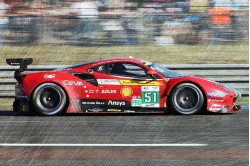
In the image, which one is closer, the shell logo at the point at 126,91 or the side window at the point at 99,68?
the shell logo at the point at 126,91

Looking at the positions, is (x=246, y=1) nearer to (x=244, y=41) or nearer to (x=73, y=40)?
(x=244, y=41)

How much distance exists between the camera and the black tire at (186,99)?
460 inches

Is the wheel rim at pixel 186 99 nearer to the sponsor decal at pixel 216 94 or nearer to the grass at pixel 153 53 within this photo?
the sponsor decal at pixel 216 94

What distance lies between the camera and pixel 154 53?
1638cm

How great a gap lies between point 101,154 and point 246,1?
358 inches

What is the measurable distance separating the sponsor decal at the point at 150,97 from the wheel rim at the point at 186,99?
1.02ft

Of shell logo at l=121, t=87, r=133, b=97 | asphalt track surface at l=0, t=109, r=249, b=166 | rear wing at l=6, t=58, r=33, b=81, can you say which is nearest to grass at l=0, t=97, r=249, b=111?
asphalt track surface at l=0, t=109, r=249, b=166

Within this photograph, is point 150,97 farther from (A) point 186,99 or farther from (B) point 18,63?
(B) point 18,63

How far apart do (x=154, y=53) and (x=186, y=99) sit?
4750 mm

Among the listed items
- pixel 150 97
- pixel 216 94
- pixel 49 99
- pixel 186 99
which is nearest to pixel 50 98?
pixel 49 99

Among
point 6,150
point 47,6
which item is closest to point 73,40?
point 47,6

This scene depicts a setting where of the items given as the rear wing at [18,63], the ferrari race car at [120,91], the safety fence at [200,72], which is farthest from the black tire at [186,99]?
the rear wing at [18,63]

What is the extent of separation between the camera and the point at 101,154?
8.16 metres

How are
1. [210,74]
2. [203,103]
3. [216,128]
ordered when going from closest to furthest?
1. [216,128]
2. [203,103]
3. [210,74]
